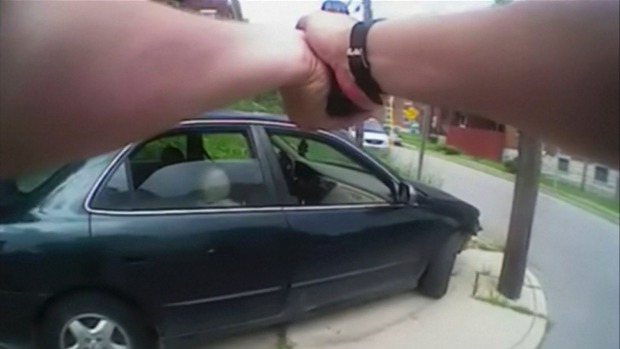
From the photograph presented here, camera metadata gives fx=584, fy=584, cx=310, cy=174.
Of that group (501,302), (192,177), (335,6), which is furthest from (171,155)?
(501,302)

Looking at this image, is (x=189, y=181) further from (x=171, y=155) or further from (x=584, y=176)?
(x=584, y=176)

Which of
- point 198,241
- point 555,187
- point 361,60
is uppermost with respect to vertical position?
point 361,60

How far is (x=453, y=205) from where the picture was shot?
743mm

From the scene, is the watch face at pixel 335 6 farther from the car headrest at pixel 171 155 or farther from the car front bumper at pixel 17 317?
the car front bumper at pixel 17 317

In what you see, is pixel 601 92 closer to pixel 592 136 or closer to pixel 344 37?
pixel 592 136

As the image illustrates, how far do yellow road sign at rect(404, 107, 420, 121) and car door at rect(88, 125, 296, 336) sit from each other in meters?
0.37

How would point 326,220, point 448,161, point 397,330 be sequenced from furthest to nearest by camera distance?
point 326,220 < point 397,330 < point 448,161

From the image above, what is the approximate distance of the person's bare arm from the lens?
13.5 inches

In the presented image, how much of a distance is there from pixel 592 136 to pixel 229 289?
793 mm

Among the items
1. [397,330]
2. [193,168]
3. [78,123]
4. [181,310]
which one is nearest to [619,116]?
[78,123]

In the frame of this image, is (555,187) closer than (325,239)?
Yes

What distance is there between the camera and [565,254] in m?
0.59

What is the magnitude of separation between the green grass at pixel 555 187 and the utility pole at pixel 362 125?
0.17 feet

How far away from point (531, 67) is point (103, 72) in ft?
0.97
